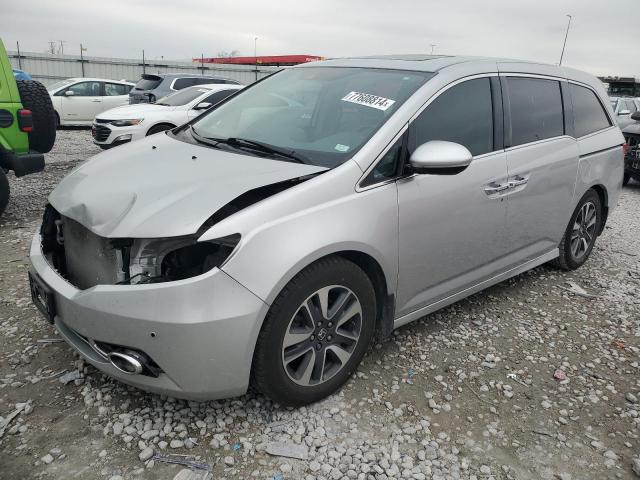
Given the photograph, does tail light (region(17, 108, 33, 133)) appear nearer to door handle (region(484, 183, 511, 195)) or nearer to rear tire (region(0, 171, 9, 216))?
rear tire (region(0, 171, 9, 216))

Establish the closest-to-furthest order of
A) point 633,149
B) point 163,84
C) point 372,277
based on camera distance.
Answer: point 372,277, point 633,149, point 163,84

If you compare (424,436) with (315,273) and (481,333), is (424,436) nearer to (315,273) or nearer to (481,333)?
(315,273)

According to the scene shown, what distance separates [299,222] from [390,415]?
110 centimetres

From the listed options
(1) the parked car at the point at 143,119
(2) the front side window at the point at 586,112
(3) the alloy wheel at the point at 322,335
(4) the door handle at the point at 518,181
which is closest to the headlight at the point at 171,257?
(3) the alloy wheel at the point at 322,335

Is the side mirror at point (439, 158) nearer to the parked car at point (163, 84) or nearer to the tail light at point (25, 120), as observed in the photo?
the tail light at point (25, 120)

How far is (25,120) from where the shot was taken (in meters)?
5.21

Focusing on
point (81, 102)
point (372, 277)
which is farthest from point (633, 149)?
point (81, 102)

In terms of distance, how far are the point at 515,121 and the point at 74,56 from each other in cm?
2352

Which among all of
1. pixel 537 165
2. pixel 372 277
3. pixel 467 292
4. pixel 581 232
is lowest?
pixel 467 292

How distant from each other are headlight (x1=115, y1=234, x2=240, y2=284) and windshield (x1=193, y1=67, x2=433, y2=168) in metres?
0.72

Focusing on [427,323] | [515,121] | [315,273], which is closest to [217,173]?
[315,273]

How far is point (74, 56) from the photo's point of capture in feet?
73.5

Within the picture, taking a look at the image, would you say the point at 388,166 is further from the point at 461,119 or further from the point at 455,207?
the point at 461,119

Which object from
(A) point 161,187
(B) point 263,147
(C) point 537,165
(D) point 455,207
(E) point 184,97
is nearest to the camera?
(A) point 161,187
